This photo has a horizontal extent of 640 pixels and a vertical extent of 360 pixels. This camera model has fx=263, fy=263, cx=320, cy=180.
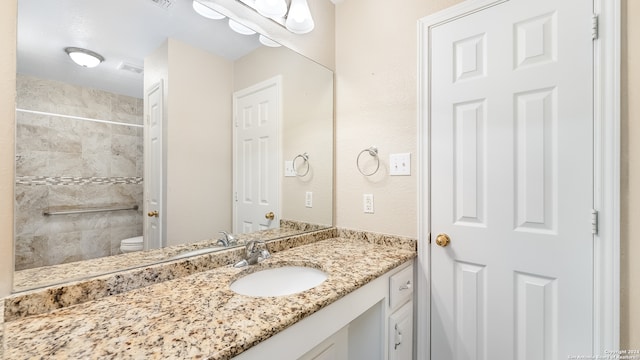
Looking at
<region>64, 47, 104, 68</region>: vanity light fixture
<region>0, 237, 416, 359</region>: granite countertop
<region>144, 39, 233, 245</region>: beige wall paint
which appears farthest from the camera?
<region>144, 39, 233, 245</region>: beige wall paint

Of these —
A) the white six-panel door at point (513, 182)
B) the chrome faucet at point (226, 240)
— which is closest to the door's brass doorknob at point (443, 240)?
the white six-panel door at point (513, 182)

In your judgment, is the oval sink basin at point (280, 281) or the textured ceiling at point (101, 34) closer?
the textured ceiling at point (101, 34)

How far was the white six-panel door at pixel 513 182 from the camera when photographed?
1.05 metres

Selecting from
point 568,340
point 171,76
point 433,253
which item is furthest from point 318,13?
point 568,340

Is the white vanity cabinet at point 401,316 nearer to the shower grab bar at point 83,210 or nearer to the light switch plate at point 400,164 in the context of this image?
the light switch plate at point 400,164

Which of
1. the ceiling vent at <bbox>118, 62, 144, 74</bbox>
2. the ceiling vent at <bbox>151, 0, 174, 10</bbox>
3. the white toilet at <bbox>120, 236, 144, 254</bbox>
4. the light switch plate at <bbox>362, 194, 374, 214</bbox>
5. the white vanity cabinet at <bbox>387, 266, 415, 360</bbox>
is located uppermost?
the ceiling vent at <bbox>151, 0, 174, 10</bbox>

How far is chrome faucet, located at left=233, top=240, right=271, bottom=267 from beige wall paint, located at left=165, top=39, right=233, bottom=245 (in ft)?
0.48

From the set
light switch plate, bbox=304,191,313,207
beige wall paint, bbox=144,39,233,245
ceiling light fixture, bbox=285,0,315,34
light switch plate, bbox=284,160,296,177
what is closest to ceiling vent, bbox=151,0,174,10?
beige wall paint, bbox=144,39,233,245

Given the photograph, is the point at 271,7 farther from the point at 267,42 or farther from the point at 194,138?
the point at 194,138

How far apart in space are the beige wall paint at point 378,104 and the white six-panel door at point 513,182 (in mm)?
137

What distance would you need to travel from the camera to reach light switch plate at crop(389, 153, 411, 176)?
1.47 metres

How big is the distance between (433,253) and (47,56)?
174 centimetres

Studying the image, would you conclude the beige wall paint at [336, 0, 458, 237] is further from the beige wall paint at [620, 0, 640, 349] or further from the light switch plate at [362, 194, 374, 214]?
the beige wall paint at [620, 0, 640, 349]

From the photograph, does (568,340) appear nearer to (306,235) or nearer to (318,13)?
(306,235)
